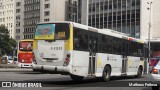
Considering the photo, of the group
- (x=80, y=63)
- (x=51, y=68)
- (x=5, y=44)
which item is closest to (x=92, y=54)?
(x=80, y=63)

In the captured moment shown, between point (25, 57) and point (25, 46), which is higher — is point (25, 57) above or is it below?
below

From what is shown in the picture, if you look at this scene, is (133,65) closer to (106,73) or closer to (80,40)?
(106,73)

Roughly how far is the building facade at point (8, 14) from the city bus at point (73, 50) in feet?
469

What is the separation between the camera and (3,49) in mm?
121500

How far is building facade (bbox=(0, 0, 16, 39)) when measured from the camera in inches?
6585

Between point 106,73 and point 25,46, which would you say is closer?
point 106,73

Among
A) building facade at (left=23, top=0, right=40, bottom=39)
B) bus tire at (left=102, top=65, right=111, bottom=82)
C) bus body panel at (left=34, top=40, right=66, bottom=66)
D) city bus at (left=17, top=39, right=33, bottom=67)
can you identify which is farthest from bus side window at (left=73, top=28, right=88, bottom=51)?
building facade at (left=23, top=0, right=40, bottom=39)

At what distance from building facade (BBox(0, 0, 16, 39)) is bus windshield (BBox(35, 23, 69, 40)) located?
145145 mm

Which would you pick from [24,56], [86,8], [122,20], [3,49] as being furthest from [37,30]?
[3,49]

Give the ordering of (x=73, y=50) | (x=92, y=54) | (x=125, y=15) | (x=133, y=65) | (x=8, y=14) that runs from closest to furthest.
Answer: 1. (x=73, y=50)
2. (x=92, y=54)
3. (x=133, y=65)
4. (x=125, y=15)
5. (x=8, y=14)

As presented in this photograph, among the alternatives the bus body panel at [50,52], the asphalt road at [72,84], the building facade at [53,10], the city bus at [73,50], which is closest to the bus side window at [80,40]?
the city bus at [73,50]

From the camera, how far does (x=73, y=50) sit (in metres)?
19.8

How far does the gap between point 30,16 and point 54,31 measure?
127139 mm

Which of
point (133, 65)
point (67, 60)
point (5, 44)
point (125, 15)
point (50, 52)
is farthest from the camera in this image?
point (5, 44)
